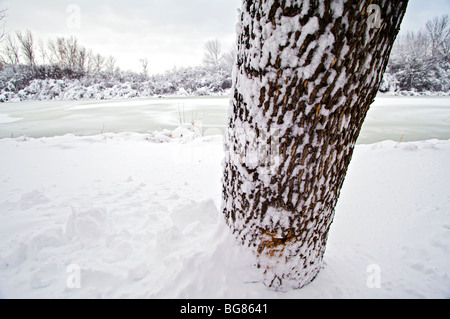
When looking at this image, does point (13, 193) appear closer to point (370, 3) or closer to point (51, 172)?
point (51, 172)

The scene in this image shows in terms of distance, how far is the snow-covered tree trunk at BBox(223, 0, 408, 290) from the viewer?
81 cm

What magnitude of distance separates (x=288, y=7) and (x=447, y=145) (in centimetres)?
508

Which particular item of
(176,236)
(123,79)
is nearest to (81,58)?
(123,79)

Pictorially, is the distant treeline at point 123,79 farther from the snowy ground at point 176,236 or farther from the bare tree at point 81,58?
the snowy ground at point 176,236

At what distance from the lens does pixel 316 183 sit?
107 cm

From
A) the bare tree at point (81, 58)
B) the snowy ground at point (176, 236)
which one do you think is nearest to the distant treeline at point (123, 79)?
the bare tree at point (81, 58)

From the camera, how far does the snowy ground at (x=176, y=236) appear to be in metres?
1.28

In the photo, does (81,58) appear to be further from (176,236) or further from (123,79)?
(176,236)

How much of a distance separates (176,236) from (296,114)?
1.23 metres

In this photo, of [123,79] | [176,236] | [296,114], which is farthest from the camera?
[123,79]

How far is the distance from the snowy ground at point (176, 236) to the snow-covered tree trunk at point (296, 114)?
0.77 ft

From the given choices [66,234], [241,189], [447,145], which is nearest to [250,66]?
[241,189]

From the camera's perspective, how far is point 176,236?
1.63 metres

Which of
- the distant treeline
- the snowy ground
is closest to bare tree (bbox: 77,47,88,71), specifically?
the distant treeline
